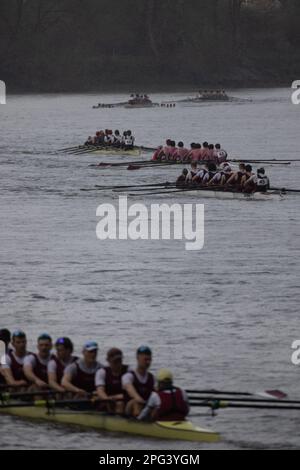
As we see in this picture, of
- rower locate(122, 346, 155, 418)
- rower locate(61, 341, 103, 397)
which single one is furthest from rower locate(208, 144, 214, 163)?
rower locate(122, 346, 155, 418)

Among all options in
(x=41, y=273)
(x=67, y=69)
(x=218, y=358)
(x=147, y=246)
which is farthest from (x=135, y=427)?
(x=67, y=69)

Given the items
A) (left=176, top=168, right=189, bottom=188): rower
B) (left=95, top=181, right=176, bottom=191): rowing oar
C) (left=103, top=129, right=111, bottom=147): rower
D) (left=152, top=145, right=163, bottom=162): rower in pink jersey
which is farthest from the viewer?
(left=103, top=129, right=111, bottom=147): rower

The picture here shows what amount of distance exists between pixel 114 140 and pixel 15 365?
4032cm

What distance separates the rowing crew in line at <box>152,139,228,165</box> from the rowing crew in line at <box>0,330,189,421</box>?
99.0ft

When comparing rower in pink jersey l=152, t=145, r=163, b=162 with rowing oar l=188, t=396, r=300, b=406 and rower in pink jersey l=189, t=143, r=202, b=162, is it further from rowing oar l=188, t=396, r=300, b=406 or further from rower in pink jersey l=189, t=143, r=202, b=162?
rowing oar l=188, t=396, r=300, b=406

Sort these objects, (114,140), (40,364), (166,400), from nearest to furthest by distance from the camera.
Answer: (166,400), (40,364), (114,140)

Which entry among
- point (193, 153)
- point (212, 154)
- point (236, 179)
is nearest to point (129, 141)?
point (193, 153)

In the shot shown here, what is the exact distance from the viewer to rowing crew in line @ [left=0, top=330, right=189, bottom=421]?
18.7 metres

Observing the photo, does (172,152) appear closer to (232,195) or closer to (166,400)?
(232,195)

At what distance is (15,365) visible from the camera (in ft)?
66.3

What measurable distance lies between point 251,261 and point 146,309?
239 inches

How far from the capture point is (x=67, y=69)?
14638 centimetres

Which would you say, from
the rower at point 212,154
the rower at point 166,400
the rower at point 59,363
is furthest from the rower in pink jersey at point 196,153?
the rower at point 166,400
